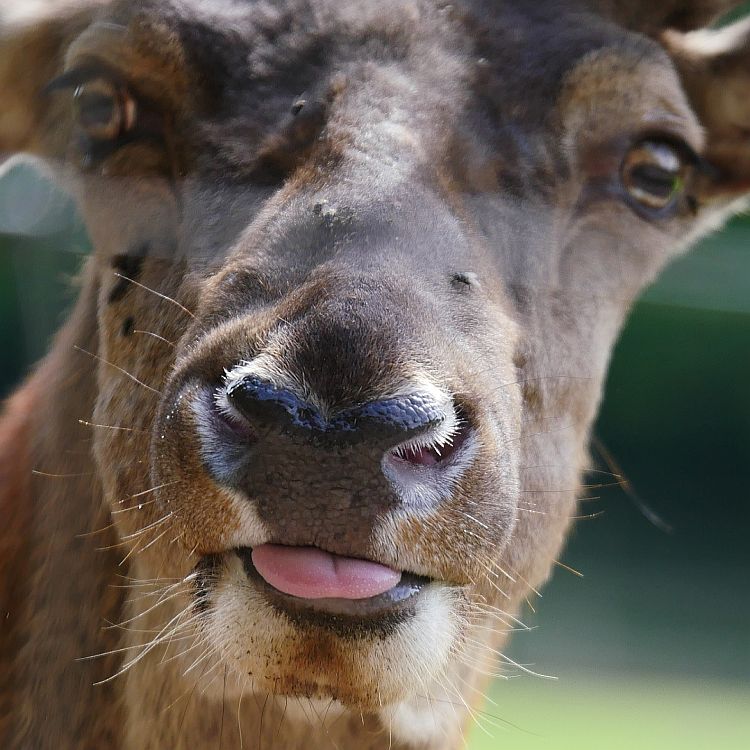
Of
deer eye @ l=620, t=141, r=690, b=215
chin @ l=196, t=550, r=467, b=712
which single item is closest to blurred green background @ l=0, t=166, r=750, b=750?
deer eye @ l=620, t=141, r=690, b=215

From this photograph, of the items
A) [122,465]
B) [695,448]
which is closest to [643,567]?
[695,448]

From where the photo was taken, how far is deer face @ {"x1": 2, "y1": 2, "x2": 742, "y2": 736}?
148 centimetres

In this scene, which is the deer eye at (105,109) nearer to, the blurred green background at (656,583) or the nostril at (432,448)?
the nostril at (432,448)

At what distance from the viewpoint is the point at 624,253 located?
2.32 meters

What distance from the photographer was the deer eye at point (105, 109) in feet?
6.91

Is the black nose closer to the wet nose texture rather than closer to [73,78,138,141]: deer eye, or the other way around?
the wet nose texture

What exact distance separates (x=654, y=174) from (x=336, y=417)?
3.90ft

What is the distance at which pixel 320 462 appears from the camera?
144 centimetres

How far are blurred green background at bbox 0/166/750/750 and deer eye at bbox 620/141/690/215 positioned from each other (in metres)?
1.77

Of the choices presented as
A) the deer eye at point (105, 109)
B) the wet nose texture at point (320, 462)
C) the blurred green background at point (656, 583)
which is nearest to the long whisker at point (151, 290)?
the deer eye at point (105, 109)

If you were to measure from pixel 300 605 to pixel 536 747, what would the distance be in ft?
15.2

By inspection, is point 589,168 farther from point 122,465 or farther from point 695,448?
point 695,448

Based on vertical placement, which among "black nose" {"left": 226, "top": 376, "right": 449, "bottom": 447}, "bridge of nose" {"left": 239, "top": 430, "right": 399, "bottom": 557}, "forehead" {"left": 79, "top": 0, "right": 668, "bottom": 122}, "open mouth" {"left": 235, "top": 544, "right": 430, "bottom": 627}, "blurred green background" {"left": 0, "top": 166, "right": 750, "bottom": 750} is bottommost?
"blurred green background" {"left": 0, "top": 166, "right": 750, "bottom": 750}

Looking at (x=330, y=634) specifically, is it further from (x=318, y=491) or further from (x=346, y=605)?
(x=318, y=491)
